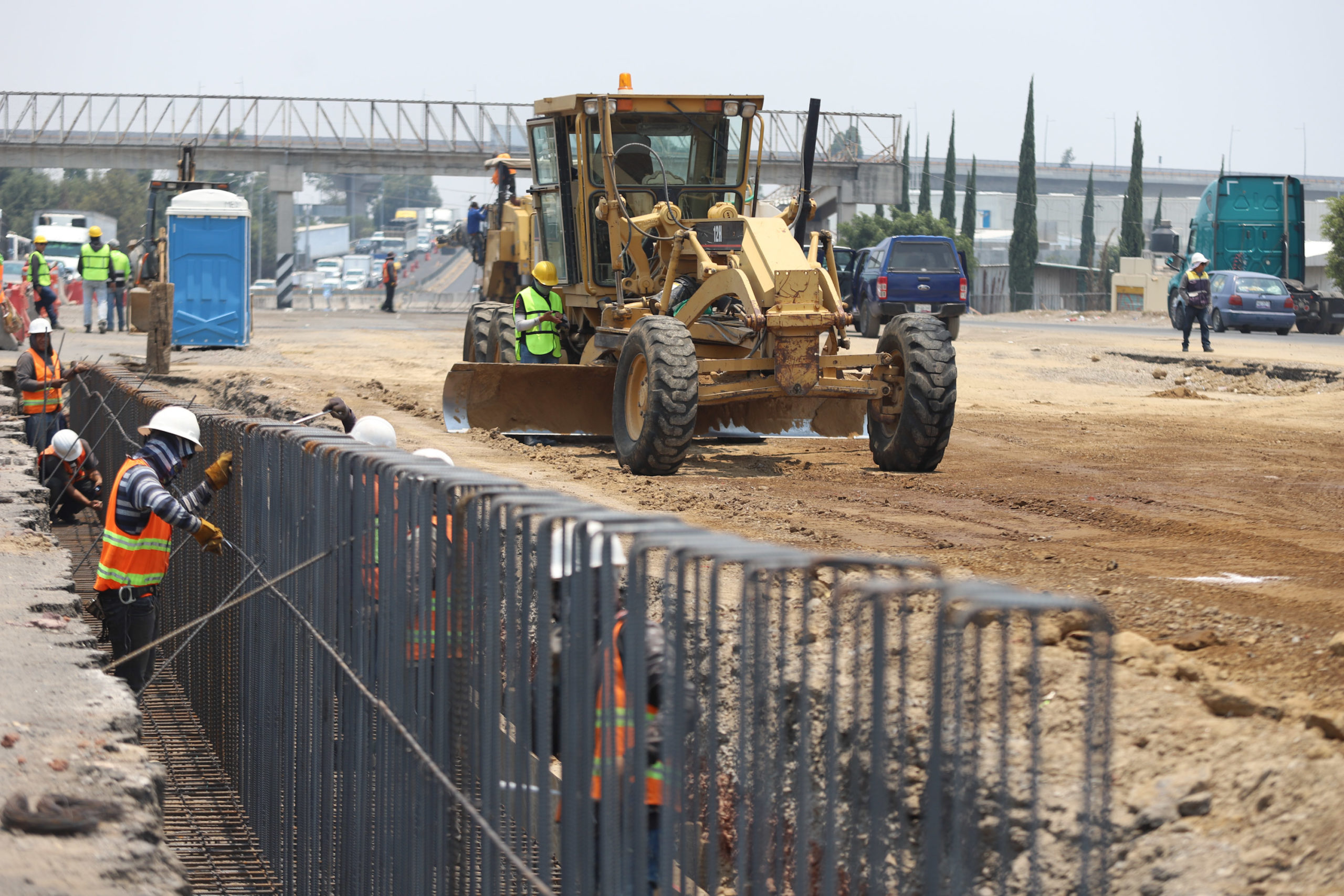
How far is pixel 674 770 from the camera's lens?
3295 mm

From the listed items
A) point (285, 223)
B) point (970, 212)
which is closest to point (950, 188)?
point (970, 212)

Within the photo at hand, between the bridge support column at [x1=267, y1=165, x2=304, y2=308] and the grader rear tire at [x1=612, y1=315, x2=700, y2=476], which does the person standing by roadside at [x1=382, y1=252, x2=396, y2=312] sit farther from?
the grader rear tire at [x1=612, y1=315, x2=700, y2=476]

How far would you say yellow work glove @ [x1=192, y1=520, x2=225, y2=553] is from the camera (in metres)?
8.20

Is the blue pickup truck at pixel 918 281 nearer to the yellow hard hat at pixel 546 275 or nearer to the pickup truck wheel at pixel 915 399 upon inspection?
the yellow hard hat at pixel 546 275

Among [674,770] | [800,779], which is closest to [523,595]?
[674,770]

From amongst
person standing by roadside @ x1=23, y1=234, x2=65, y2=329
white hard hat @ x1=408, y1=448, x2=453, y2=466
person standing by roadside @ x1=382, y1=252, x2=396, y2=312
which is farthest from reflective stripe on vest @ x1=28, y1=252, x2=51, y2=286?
white hard hat @ x1=408, y1=448, x2=453, y2=466

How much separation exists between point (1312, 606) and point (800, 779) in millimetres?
4707

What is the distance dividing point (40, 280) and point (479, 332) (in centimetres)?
1363

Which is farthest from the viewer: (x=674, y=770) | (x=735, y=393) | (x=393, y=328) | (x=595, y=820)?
(x=393, y=328)

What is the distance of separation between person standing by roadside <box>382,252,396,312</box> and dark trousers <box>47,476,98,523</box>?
91.4 feet

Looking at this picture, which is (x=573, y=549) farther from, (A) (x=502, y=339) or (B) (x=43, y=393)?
(B) (x=43, y=393)

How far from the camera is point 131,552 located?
859 cm

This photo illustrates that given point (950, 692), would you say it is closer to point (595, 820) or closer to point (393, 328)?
point (595, 820)

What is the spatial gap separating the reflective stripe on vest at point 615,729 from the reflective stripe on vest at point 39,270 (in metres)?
25.0
